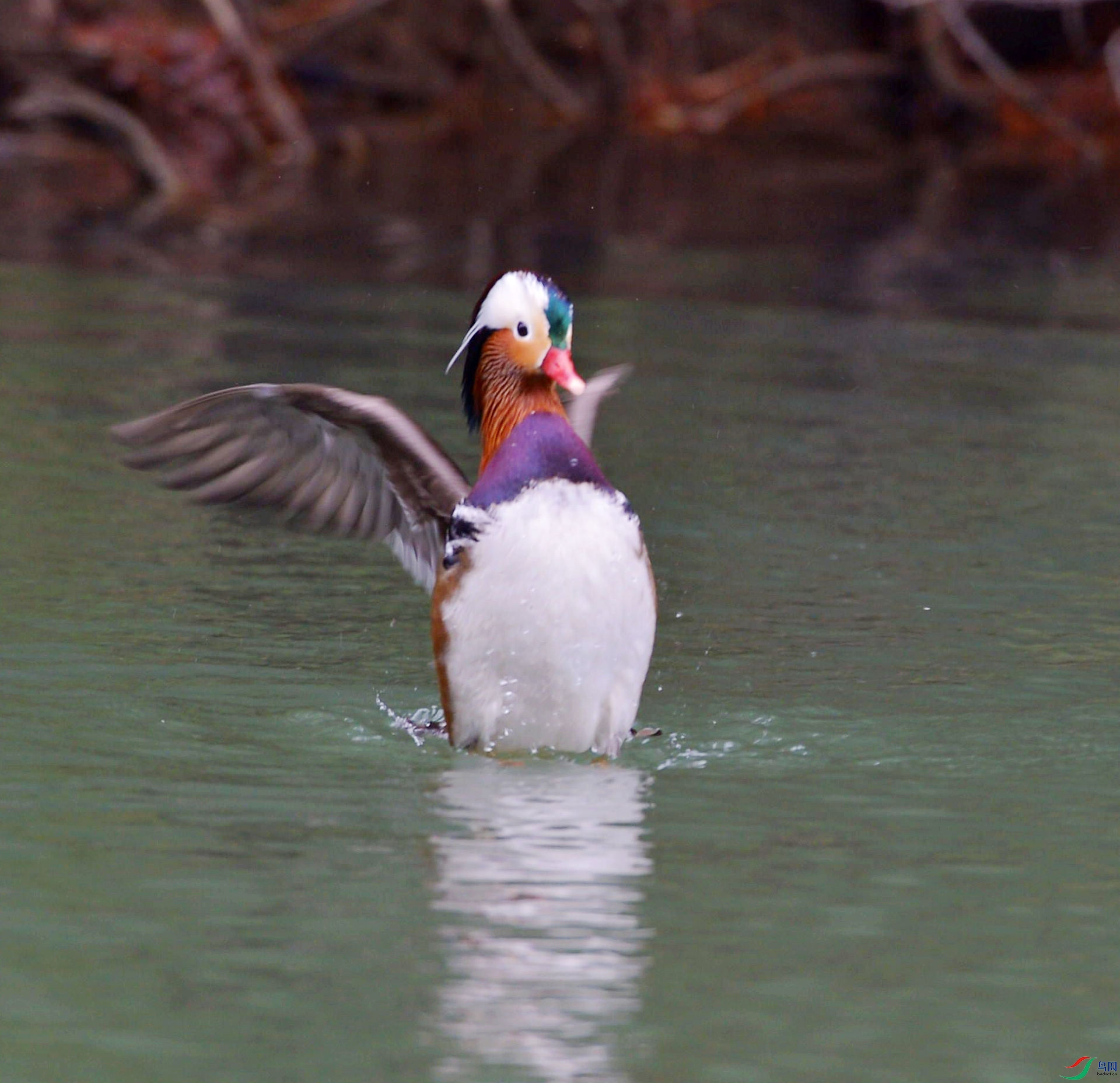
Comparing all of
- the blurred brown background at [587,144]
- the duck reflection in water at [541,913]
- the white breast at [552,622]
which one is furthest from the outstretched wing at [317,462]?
the blurred brown background at [587,144]

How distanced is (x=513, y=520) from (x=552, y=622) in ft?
0.73

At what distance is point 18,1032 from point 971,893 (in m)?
1.67

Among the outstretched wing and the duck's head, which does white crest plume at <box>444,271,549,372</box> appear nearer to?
the duck's head

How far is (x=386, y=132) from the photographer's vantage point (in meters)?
20.1

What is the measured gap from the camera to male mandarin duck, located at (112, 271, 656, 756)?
188 inches

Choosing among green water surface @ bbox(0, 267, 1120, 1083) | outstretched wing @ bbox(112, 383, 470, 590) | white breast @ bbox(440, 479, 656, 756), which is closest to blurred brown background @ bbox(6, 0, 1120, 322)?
green water surface @ bbox(0, 267, 1120, 1083)

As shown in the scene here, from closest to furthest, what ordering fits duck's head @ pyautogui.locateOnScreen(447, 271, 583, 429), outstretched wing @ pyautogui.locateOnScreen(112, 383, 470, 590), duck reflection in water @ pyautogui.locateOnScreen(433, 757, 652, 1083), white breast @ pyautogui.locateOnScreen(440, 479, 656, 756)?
1. duck reflection in water @ pyautogui.locateOnScreen(433, 757, 652, 1083)
2. white breast @ pyautogui.locateOnScreen(440, 479, 656, 756)
3. duck's head @ pyautogui.locateOnScreen(447, 271, 583, 429)
4. outstretched wing @ pyautogui.locateOnScreen(112, 383, 470, 590)

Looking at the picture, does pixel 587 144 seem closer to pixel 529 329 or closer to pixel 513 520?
pixel 529 329

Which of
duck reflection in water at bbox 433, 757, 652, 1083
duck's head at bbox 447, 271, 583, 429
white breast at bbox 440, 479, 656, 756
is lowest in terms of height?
duck reflection in water at bbox 433, 757, 652, 1083

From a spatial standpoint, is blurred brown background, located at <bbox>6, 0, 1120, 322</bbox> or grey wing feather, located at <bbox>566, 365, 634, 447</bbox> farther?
blurred brown background, located at <bbox>6, 0, 1120, 322</bbox>

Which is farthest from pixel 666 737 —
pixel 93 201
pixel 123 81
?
pixel 123 81

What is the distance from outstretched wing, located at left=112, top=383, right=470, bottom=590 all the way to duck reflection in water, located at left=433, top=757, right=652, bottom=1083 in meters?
0.85

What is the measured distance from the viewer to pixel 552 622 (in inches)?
189

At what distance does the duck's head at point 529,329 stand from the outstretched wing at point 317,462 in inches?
15.4
